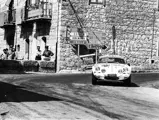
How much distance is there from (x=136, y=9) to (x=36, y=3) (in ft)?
26.3

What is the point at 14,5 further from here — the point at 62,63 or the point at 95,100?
the point at 95,100

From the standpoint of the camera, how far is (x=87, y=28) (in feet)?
81.5

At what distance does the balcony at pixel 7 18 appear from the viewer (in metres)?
29.0

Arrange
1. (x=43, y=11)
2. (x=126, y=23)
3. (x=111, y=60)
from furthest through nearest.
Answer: (x=126, y=23), (x=43, y=11), (x=111, y=60)

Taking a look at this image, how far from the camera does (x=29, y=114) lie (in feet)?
22.4

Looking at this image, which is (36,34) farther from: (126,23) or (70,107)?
(70,107)

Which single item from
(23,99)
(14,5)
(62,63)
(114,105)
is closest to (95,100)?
(114,105)

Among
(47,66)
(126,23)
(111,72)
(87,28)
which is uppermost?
(126,23)

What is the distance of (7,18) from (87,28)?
866 cm

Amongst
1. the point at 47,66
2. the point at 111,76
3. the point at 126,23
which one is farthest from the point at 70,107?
the point at 126,23

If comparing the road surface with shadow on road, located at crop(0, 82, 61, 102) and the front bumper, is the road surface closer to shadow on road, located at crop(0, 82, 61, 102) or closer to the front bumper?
shadow on road, located at crop(0, 82, 61, 102)

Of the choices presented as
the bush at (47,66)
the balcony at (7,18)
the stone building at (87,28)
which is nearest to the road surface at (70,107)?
the bush at (47,66)

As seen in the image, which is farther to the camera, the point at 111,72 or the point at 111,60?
the point at 111,60

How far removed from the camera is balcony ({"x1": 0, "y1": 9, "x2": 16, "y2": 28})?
29014 millimetres
